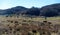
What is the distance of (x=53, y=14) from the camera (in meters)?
83.6

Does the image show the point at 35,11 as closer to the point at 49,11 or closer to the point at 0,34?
the point at 49,11

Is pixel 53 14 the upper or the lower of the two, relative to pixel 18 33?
lower

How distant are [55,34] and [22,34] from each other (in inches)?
102

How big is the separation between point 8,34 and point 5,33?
32cm

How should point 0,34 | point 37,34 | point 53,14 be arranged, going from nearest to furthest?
point 0,34, point 37,34, point 53,14

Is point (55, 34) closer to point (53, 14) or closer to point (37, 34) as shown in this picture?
point (37, 34)

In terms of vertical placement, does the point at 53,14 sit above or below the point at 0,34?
below

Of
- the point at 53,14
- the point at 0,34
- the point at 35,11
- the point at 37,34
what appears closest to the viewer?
the point at 0,34

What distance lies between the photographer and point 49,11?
85.0 m

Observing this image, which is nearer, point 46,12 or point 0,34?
point 0,34

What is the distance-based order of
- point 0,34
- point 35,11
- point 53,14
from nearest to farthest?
point 0,34
point 53,14
point 35,11

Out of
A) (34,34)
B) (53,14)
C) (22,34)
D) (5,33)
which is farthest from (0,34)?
(53,14)

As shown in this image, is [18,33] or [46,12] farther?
[46,12]

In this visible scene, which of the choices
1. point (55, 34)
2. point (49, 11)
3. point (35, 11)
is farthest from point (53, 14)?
point (55, 34)
